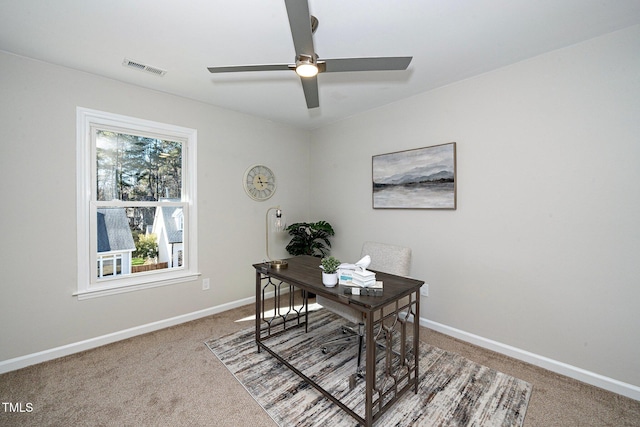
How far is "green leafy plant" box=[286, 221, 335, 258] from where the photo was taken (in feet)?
12.2

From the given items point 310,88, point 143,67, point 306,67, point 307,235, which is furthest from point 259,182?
point 306,67

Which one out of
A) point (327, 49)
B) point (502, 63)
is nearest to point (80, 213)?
point (327, 49)

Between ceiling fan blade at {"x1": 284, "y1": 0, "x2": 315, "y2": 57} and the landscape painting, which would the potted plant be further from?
the landscape painting

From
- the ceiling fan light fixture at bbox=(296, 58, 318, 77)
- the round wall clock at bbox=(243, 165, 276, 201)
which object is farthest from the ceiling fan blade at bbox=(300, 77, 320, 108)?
the round wall clock at bbox=(243, 165, 276, 201)

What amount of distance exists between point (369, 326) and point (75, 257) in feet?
8.80

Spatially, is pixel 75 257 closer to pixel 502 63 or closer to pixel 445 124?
pixel 445 124

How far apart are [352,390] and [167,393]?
4.32 feet

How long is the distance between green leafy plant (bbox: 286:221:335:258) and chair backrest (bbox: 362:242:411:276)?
118 centimetres

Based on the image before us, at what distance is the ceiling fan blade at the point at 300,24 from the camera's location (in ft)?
3.80

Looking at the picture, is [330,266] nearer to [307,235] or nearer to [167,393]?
[167,393]

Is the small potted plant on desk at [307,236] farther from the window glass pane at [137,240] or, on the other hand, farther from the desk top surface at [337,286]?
the window glass pane at [137,240]

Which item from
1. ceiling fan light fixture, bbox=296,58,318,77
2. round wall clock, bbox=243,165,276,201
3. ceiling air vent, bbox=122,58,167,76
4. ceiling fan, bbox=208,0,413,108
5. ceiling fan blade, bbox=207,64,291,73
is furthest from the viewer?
round wall clock, bbox=243,165,276,201

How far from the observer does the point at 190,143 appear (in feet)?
10.2

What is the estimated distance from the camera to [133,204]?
2777 mm
